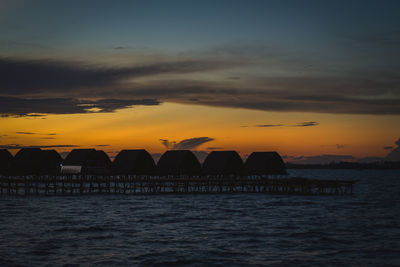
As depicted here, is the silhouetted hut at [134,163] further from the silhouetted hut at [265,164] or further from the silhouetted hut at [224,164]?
the silhouetted hut at [265,164]

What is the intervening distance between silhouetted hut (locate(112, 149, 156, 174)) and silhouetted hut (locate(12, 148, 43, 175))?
14.6 meters

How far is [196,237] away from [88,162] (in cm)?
5239

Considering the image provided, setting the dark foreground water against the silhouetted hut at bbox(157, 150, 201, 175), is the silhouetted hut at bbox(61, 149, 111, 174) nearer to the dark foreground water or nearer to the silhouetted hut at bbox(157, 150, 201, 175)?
the silhouetted hut at bbox(157, 150, 201, 175)

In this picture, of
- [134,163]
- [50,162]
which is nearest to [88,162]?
[134,163]

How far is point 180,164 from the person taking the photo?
261ft

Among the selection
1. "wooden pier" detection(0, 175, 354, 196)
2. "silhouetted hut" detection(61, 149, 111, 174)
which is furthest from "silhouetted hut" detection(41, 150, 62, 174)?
"wooden pier" detection(0, 175, 354, 196)

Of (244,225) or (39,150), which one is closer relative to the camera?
(244,225)

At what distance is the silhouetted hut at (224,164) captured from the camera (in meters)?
80.5

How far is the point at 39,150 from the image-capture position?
86.6 meters

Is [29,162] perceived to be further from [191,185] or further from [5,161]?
[191,185]

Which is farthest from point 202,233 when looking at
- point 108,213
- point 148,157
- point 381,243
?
point 148,157

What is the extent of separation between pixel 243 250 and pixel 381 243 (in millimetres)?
9390

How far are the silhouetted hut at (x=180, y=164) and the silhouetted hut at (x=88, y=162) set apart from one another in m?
9.35

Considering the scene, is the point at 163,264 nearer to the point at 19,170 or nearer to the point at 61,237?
the point at 61,237
